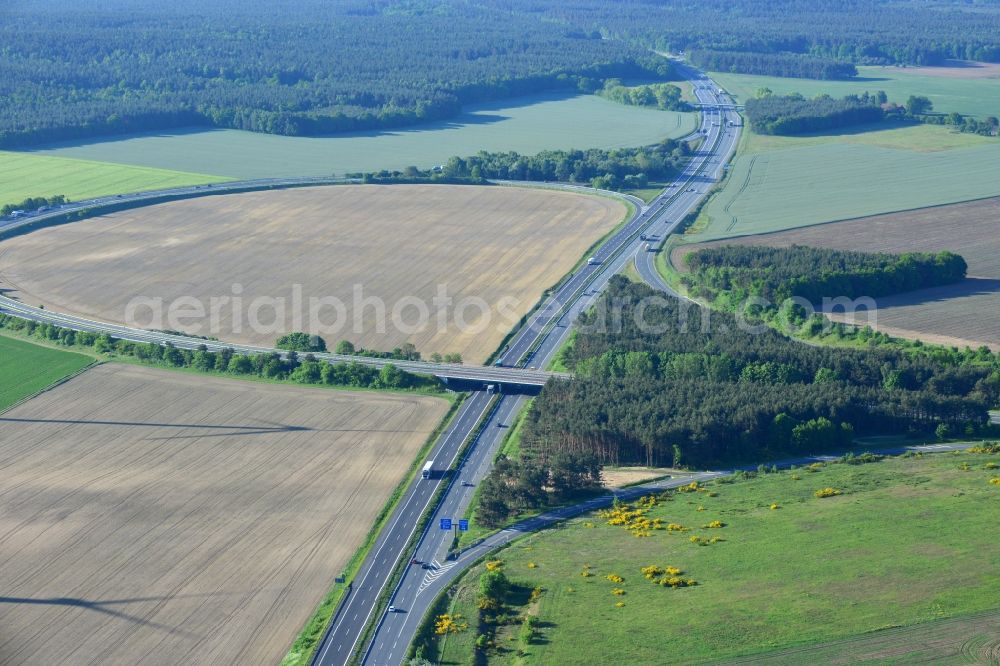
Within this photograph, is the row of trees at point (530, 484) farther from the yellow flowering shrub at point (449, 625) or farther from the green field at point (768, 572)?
the yellow flowering shrub at point (449, 625)

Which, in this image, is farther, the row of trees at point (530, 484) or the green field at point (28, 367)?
the green field at point (28, 367)

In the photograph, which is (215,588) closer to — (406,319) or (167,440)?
(167,440)

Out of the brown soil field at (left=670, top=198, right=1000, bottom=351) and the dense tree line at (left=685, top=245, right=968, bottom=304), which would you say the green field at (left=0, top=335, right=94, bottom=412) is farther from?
the brown soil field at (left=670, top=198, right=1000, bottom=351)

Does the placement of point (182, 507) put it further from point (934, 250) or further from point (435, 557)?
point (934, 250)

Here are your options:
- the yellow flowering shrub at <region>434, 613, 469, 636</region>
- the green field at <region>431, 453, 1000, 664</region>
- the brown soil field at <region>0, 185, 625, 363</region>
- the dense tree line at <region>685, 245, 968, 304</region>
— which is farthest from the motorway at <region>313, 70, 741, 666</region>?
the dense tree line at <region>685, 245, 968, 304</region>

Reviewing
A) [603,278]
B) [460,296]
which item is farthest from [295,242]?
[603,278]

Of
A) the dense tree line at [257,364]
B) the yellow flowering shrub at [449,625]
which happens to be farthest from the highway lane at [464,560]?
the dense tree line at [257,364]
